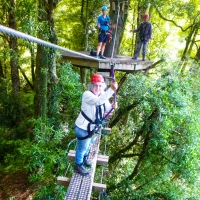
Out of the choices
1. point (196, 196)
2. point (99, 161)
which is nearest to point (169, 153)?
point (196, 196)

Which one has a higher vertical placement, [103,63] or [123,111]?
[103,63]

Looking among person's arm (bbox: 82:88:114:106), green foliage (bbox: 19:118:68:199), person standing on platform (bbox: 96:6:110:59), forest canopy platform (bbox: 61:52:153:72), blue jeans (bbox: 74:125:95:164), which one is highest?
person standing on platform (bbox: 96:6:110:59)

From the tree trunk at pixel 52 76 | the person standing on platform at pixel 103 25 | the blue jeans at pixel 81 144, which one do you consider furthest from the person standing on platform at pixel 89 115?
the person standing on platform at pixel 103 25

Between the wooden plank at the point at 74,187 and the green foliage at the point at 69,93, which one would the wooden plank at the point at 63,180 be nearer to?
the wooden plank at the point at 74,187

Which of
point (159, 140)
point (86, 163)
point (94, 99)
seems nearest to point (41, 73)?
point (86, 163)

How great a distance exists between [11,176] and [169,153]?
499cm

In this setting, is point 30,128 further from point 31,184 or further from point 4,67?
point 4,67

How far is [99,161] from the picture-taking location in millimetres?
3557

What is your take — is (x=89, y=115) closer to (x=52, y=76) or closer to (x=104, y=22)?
(x=52, y=76)

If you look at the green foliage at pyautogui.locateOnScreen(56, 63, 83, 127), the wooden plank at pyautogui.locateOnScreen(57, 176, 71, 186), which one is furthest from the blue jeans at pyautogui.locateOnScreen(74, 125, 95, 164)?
the green foliage at pyautogui.locateOnScreen(56, 63, 83, 127)

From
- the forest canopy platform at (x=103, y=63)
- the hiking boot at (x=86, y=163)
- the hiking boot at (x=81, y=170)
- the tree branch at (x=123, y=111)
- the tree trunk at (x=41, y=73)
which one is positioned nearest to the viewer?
the hiking boot at (x=81, y=170)

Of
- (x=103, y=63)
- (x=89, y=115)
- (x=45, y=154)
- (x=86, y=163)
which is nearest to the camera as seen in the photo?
(x=89, y=115)

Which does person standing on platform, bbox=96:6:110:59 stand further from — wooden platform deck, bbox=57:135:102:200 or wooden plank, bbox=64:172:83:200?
wooden plank, bbox=64:172:83:200

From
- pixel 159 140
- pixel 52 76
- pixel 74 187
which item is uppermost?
pixel 52 76
